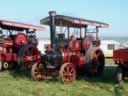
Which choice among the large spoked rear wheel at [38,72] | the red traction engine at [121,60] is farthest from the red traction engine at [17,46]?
the red traction engine at [121,60]

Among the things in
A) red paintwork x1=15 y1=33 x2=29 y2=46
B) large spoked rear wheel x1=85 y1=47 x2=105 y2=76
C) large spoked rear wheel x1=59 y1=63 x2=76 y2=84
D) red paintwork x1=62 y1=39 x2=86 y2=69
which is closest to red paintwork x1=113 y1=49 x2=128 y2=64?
large spoked rear wheel x1=59 y1=63 x2=76 y2=84

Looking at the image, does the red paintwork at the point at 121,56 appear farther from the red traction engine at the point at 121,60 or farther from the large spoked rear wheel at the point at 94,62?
the large spoked rear wheel at the point at 94,62

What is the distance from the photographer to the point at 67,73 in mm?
11805

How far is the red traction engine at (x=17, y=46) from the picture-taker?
14.9 meters

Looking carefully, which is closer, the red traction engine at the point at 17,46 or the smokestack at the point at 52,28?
the smokestack at the point at 52,28

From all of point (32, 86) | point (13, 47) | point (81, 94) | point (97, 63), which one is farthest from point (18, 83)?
point (13, 47)

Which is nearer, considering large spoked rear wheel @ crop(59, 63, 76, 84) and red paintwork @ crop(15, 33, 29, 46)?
large spoked rear wheel @ crop(59, 63, 76, 84)

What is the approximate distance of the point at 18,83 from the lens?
11336 millimetres

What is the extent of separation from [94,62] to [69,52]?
1.37m

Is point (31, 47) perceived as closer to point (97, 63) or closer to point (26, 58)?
point (26, 58)

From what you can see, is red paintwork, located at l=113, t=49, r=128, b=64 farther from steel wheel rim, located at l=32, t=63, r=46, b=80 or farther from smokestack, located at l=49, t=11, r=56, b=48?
steel wheel rim, located at l=32, t=63, r=46, b=80

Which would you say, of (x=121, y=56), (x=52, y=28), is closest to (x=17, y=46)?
(x=52, y=28)

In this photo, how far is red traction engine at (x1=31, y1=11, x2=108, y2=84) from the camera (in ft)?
40.8

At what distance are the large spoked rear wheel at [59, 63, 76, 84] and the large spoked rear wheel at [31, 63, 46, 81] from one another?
40.1 inches
